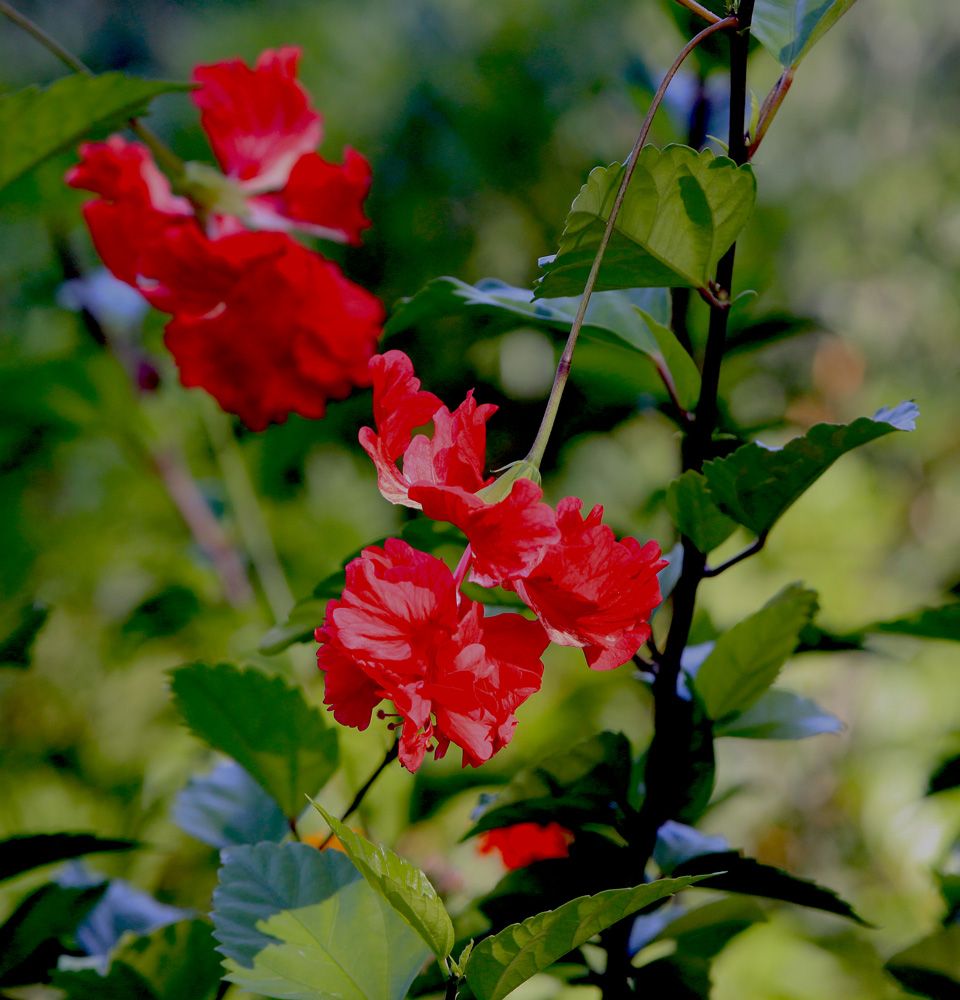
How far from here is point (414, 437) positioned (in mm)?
363

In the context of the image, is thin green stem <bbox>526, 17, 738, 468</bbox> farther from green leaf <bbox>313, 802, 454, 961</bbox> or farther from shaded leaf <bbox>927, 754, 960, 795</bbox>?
shaded leaf <bbox>927, 754, 960, 795</bbox>

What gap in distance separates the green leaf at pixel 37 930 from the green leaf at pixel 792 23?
50cm

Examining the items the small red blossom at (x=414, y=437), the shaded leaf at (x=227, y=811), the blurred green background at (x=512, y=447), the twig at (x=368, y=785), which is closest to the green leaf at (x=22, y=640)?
the blurred green background at (x=512, y=447)

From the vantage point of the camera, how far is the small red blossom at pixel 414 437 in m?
0.35

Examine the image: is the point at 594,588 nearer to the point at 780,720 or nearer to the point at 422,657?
the point at 422,657

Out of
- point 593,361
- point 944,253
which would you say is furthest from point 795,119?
point 593,361

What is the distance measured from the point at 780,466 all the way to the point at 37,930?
422 mm

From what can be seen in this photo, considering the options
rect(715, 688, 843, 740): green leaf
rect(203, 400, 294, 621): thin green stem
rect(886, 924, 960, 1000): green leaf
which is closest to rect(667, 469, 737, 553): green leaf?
rect(715, 688, 843, 740): green leaf

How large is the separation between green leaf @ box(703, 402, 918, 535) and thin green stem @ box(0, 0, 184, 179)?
400mm

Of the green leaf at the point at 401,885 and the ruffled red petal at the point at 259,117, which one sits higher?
the ruffled red petal at the point at 259,117

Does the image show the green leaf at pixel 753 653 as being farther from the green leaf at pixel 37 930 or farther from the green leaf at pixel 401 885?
the green leaf at pixel 37 930

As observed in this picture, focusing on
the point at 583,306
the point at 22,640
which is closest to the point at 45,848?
the point at 22,640

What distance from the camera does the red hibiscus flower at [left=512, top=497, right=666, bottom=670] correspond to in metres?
0.34

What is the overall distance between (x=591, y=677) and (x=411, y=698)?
86 cm
